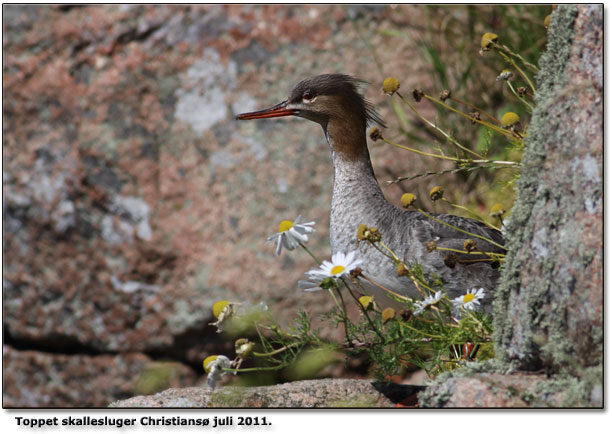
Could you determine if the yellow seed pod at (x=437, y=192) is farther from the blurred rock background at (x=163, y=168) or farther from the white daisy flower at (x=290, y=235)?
the blurred rock background at (x=163, y=168)

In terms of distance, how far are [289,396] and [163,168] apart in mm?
2234

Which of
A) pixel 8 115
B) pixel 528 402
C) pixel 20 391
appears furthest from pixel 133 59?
pixel 528 402

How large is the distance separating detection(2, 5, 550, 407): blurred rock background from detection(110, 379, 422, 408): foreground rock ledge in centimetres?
167

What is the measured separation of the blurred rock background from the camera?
3.74 metres

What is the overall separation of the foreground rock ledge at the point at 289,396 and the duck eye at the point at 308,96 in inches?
51.3

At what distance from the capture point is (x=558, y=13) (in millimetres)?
1680

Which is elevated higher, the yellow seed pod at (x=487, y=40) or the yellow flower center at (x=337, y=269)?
the yellow seed pod at (x=487, y=40)

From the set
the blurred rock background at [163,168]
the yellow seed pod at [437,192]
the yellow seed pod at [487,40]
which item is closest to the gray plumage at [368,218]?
the yellow seed pod at [437,192]

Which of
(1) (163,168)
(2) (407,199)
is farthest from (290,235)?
(1) (163,168)

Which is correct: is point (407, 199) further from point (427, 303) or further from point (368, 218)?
point (368, 218)

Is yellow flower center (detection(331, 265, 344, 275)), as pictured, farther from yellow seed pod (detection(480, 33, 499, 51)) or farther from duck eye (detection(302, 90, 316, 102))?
duck eye (detection(302, 90, 316, 102))

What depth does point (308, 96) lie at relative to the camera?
286 cm

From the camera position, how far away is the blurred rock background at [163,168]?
12.3ft

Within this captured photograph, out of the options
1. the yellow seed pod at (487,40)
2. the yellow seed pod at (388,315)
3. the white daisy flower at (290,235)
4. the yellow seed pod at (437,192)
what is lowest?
the yellow seed pod at (388,315)
